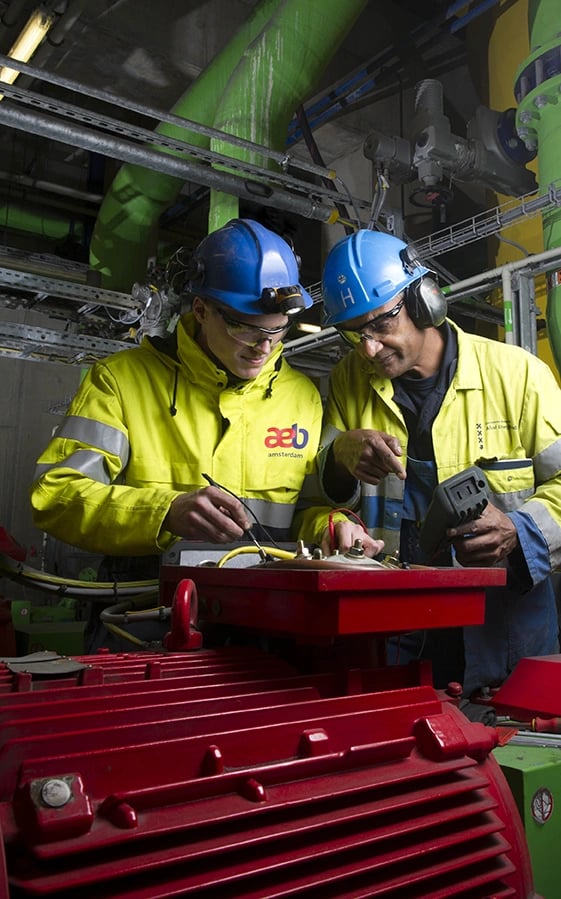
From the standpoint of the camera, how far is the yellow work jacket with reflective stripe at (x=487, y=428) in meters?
1.71

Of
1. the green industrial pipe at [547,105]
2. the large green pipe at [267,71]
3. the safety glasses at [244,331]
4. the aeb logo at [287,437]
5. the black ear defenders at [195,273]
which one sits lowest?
the aeb logo at [287,437]

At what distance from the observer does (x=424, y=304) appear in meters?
1.77

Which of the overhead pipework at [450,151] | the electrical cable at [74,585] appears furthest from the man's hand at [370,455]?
the overhead pipework at [450,151]

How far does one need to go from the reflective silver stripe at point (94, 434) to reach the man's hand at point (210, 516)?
335 millimetres

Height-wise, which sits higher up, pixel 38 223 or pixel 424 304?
pixel 38 223

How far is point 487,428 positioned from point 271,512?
595 mm

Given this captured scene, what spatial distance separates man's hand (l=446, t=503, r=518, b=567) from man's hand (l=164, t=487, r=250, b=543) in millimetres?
405

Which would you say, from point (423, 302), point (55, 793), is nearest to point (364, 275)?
point (423, 302)

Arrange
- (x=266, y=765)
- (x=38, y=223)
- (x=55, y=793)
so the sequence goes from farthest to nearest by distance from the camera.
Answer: (x=38, y=223)
(x=266, y=765)
(x=55, y=793)

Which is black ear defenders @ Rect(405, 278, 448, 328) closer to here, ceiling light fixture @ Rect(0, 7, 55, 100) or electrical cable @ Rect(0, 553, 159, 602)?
electrical cable @ Rect(0, 553, 159, 602)

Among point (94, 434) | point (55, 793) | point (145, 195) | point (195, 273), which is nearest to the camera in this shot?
Answer: point (55, 793)

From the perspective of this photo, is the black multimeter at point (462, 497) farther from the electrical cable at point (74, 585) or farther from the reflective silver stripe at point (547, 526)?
the electrical cable at point (74, 585)

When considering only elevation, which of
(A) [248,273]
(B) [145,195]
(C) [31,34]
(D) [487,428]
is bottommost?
(D) [487,428]

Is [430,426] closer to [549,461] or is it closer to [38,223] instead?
[549,461]
